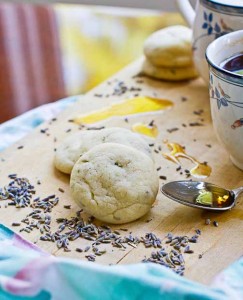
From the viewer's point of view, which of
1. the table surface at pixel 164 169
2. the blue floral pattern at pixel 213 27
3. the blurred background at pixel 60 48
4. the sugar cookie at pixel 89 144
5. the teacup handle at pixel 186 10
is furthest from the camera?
the blurred background at pixel 60 48

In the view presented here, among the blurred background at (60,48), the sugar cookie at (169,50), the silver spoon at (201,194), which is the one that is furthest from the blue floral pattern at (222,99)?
the blurred background at (60,48)

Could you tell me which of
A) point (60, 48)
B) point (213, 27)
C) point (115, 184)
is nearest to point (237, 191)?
point (115, 184)

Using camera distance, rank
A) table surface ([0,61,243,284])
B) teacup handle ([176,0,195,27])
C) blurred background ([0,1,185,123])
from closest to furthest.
A: table surface ([0,61,243,284]) < teacup handle ([176,0,195,27]) < blurred background ([0,1,185,123])

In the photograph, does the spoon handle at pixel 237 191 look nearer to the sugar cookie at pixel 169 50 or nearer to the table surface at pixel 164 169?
the table surface at pixel 164 169

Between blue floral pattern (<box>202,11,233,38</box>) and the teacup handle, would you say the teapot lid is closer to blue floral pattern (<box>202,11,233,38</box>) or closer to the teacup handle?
blue floral pattern (<box>202,11,233,38</box>)

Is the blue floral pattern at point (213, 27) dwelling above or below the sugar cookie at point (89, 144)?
above

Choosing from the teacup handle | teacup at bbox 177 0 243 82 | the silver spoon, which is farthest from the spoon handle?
the teacup handle
